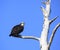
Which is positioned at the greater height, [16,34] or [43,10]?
[43,10]

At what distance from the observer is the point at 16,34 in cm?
502

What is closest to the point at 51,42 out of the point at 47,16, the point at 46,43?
the point at 46,43

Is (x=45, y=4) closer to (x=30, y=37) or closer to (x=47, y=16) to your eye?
(x=47, y=16)

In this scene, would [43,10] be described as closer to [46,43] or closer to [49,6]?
[49,6]

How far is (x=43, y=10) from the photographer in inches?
211

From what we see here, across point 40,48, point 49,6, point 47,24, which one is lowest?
point 40,48

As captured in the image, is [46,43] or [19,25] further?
[19,25]

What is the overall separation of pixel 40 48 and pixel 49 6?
810 millimetres

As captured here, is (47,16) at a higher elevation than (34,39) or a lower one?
higher

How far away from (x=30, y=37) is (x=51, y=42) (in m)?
0.38

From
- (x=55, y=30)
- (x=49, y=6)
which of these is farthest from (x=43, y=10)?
(x=55, y=30)

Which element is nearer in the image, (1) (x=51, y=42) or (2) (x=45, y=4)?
(1) (x=51, y=42)

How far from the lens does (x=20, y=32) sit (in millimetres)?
5195

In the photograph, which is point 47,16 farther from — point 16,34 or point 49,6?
point 16,34
